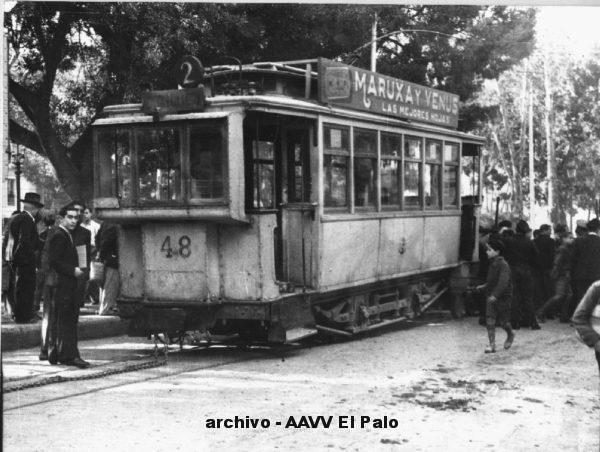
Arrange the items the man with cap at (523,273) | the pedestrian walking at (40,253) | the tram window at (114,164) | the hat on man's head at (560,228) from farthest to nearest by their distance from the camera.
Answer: the man with cap at (523,273) < the hat on man's head at (560,228) < the pedestrian walking at (40,253) < the tram window at (114,164)

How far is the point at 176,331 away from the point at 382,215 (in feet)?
10.5

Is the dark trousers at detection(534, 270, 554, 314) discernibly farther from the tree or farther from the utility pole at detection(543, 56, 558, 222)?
the tree

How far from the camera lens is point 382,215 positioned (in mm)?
11578

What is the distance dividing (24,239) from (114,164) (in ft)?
5.11

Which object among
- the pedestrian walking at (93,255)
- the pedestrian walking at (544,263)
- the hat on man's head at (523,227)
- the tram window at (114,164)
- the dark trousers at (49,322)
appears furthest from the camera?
the hat on man's head at (523,227)

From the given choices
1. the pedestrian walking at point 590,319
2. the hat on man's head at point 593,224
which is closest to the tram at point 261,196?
the hat on man's head at point 593,224

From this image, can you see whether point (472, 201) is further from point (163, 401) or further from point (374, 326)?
point (163, 401)

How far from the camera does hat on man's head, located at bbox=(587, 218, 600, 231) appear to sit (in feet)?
29.9

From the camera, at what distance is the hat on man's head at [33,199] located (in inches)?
387

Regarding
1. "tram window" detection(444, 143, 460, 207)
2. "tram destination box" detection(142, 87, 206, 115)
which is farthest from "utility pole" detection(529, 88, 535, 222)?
"tram destination box" detection(142, 87, 206, 115)

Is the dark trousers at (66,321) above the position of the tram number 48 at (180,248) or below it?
below

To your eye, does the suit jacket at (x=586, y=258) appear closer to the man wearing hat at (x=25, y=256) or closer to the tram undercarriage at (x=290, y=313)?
the tram undercarriage at (x=290, y=313)

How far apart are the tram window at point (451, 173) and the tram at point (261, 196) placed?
130 centimetres

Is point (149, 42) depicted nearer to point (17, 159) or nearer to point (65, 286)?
point (17, 159)
